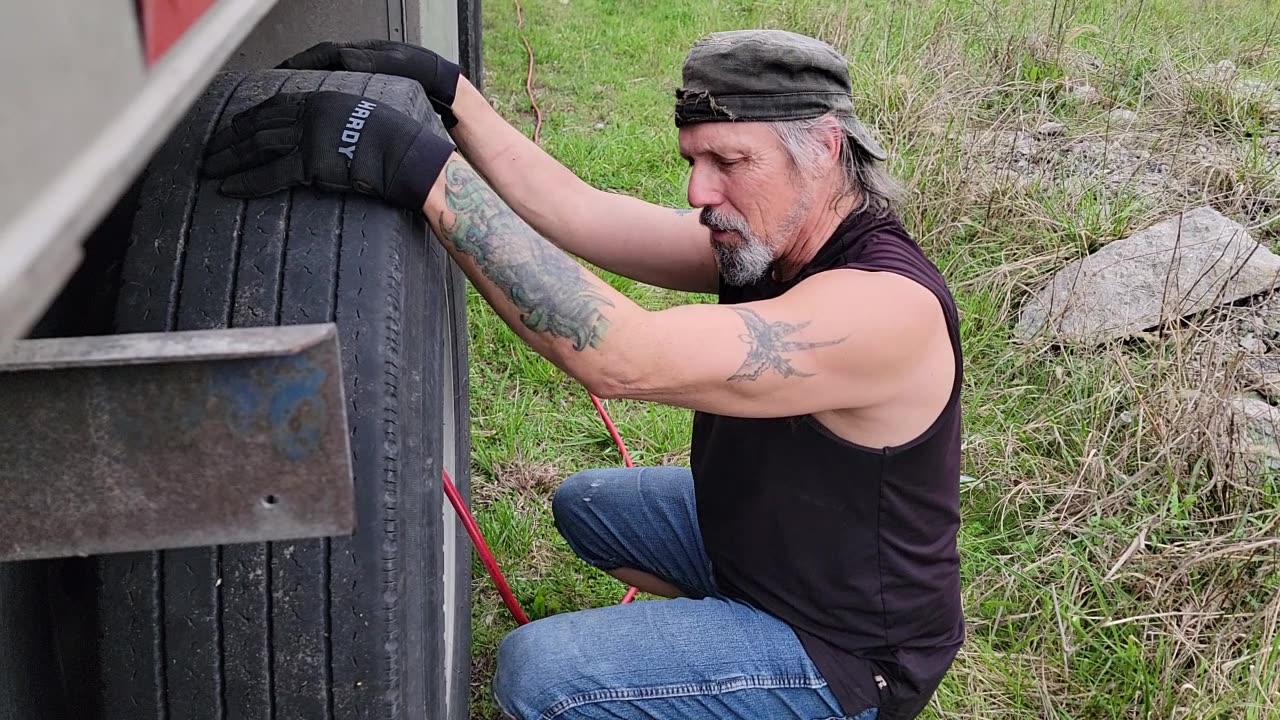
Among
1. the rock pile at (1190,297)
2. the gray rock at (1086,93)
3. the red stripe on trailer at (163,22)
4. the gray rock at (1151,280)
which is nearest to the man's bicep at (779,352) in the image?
the red stripe on trailer at (163,22)

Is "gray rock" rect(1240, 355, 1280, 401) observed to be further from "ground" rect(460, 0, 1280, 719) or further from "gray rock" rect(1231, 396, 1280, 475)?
"ground" rect(460, 0, 1280, 719)

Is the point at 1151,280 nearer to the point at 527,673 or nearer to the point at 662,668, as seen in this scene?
the point at 662,668

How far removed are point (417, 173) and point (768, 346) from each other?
2.02ft

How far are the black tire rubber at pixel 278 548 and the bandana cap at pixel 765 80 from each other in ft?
2.40

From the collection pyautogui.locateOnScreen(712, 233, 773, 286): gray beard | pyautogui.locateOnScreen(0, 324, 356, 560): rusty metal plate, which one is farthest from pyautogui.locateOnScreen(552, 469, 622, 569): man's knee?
pyautogui.locateOnScreen(0, 324, 356, 560): rusty metal plate

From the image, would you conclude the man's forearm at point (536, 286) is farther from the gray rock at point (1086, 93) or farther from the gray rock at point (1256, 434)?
the gray rock at point (1086, 93)

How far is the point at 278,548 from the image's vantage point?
137 centimetres

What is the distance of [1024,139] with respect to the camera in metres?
4.61

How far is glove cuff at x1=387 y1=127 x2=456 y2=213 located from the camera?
59.5 inches

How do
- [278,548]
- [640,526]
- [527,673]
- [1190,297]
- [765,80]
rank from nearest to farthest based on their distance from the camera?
[278,548] < [765,80] < [527,673] < [640,526] < [1190,297]

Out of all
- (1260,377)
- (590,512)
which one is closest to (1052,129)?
(1260,377)

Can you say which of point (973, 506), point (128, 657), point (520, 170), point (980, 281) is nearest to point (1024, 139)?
point (980, 281)

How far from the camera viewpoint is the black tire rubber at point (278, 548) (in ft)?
4.51

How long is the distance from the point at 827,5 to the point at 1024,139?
7.62 ft
